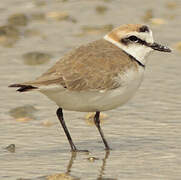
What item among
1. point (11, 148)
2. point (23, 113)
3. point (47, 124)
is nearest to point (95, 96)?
point (11, 148)

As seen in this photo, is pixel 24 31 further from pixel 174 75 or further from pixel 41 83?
pixel 41 83

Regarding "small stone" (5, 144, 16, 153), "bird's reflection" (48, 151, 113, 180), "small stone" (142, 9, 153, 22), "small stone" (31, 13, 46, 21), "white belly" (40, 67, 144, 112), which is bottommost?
"small stone" (31, 13, 46, 21)

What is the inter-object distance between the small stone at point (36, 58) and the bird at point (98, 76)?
306 cm

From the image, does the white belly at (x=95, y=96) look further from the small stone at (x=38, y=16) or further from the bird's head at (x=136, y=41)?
the small stone at (x=38, y=16)

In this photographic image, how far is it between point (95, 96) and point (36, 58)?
12.4 ft

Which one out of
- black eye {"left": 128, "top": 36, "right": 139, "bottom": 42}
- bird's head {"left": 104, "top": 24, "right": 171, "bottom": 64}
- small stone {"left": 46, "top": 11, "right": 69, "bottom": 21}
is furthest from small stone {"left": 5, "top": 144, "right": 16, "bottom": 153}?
small stone {"left": 46, "top": 11, "right": 69, "bottom": 21}

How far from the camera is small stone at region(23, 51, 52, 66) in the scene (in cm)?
1104

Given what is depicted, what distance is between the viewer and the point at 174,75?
10.1 m

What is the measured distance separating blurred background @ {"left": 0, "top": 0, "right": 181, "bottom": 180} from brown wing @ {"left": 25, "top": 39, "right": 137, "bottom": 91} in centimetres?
81

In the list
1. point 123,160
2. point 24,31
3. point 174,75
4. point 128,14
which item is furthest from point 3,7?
point 123,160

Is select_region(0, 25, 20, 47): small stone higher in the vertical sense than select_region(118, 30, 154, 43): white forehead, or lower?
lower

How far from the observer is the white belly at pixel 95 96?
293 inches

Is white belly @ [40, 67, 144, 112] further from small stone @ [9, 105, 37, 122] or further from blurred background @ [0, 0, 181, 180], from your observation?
small stone @ [9, 105, 37, 122]

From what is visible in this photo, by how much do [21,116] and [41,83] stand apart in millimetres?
1601
